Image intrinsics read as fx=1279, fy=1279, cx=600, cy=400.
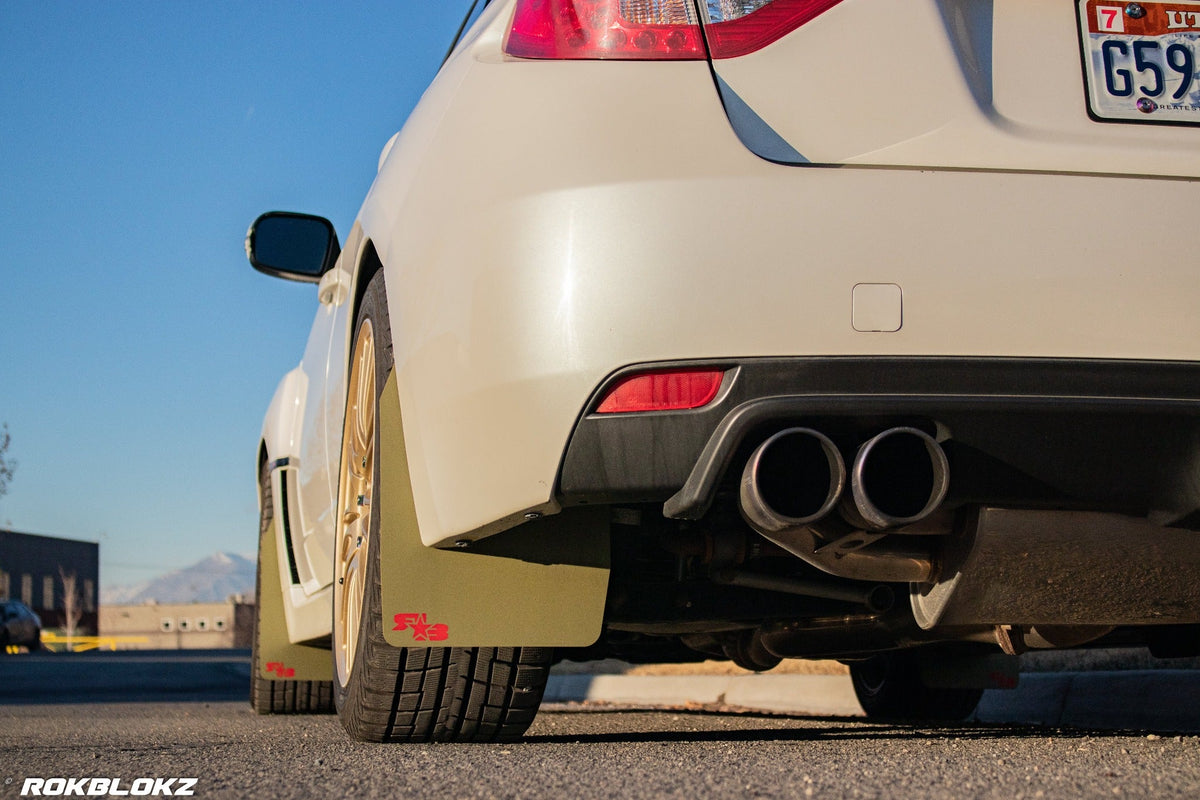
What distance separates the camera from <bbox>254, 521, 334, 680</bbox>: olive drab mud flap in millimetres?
5037

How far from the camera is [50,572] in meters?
73.8

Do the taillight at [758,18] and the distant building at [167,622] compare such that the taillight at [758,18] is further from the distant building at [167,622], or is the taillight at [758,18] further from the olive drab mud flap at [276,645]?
the distant building at [167,622]

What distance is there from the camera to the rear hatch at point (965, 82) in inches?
86.5

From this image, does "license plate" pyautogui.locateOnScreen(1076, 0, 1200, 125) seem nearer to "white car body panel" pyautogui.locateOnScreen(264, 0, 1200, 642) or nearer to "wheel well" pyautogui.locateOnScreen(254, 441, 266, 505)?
"white car body panel" pyautogui.locateOnScreen(264, 0, 1200, 642)

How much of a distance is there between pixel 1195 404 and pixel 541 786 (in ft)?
4.14

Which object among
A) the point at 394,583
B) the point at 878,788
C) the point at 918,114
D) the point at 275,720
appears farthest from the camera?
the point at 275,720

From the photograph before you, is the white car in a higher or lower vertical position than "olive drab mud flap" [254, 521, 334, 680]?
higher

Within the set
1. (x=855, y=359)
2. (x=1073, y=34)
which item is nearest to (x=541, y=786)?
(x=855, y=359)

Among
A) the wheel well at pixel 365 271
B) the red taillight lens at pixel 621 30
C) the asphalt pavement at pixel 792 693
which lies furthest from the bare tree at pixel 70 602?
the red taillight lens at pixel 621 30

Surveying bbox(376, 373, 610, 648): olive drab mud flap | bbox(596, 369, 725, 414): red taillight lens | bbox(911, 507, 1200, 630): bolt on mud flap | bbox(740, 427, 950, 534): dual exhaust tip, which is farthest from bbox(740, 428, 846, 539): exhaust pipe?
bbox(376, 373, 610, 648): olive drab mud flap

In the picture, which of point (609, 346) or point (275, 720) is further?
point (275, 720)

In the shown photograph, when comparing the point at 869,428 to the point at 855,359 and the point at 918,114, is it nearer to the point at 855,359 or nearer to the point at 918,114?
the point at 855,359

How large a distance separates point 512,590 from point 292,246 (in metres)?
2.28

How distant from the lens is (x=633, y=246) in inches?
83.4
